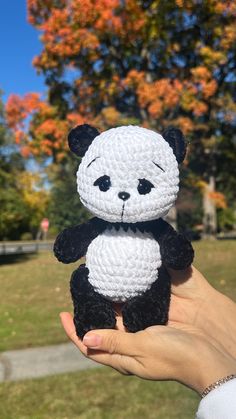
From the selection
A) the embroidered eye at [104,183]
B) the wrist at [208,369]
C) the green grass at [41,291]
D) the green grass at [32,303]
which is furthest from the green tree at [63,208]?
the wrist at [208,369]

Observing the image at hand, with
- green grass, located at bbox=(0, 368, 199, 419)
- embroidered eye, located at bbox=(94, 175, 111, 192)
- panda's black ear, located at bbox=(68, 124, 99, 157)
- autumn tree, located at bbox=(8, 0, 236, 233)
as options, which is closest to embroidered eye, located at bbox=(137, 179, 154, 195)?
embroidered eye, located at bbox=(94, 175, 111, 192)

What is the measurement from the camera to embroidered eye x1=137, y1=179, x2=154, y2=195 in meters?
2.01

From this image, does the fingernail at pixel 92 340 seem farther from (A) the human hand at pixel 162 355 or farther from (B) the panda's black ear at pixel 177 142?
(B) the panda's black ear at pixel 177 142

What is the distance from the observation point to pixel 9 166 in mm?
15188

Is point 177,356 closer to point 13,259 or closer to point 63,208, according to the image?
point 13,259

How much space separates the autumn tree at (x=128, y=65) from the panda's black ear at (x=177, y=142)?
480 inches

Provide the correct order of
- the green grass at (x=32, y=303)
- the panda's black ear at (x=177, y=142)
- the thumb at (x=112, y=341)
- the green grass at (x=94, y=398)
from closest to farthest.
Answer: the thumb at (x=112, y=341) < the panda's black ear at (x=177, y=142) < the green grass at (x=94, y=398) < the green grass at (x=32, y=303)

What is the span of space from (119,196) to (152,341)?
0.62 meters

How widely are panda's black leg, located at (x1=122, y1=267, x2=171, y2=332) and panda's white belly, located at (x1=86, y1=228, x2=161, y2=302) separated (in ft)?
0.10

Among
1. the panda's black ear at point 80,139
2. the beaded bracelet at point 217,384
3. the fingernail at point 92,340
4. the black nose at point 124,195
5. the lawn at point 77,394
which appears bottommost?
the lawn at point 77,394

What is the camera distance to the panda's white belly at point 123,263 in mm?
2035

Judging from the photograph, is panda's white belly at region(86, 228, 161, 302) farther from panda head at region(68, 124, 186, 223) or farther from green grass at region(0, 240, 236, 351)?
green grass at region(0, 240, 236, 351)

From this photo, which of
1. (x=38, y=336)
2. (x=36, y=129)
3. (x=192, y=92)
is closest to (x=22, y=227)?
(x=36, y=129)

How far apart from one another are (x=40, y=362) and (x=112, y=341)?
4260mm
